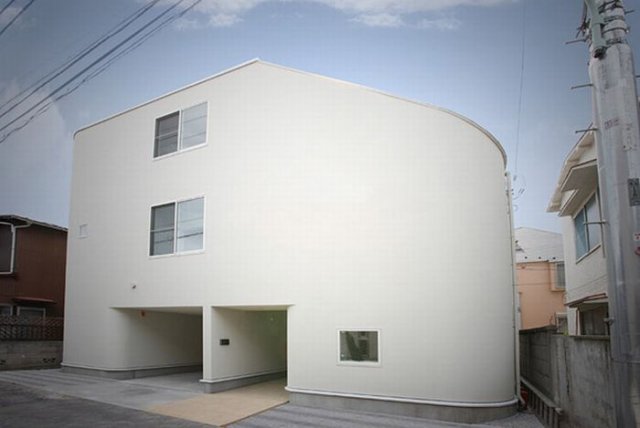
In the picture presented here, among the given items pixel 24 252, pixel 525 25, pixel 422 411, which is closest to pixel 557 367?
pixel 422 411

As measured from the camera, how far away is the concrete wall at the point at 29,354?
533 inches

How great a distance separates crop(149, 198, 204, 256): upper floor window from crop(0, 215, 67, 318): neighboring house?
7664 millimetres

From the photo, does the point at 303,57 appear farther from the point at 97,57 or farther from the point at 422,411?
the point at 422,411

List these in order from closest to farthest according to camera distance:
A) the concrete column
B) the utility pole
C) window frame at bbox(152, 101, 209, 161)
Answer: the utility pole → the concrete column → window frame at bbox(152, 101, 209, 161)

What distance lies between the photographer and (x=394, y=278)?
8.35 meters

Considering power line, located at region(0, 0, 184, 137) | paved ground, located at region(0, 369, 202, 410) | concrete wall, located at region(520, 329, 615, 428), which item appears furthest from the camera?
paved ground, located at region(0, 369, 202, 410)

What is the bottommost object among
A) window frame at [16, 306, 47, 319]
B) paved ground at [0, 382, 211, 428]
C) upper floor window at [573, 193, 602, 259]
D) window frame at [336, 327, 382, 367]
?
paved ground at [0, 382, 211, 428]

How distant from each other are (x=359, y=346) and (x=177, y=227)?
532 centimetres

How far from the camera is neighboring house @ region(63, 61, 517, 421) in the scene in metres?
8.08

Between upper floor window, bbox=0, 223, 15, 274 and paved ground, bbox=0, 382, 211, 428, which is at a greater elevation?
upper floor window, bbox=0, 223, 15, 274

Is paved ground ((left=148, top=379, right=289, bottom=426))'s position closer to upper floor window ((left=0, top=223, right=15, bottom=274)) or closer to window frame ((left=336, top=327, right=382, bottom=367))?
window frame ((left=336, top=327, right=382, bottom=367))

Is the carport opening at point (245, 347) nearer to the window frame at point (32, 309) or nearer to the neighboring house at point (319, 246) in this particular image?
the neighboring house at point (319, 246)

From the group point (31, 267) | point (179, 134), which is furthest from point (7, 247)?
point (179, 134)

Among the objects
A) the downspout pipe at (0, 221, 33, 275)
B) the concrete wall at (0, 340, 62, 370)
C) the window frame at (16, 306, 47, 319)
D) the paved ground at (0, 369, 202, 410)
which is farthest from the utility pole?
the downspout pipe at (0, 221, 33, 275)
